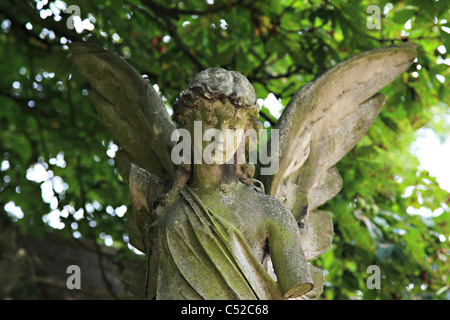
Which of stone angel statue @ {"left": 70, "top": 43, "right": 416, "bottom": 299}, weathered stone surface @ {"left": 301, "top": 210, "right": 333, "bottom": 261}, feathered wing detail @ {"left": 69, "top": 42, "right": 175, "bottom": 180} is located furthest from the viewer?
weathered stone surface @ {"left": 301, "top": 210, "right": 333, "bottom": 261}

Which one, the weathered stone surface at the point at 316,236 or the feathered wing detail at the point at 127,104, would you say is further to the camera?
the weathered stone surface at the point at 316,236

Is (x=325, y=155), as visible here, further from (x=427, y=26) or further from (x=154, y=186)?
(x=427, y=26)

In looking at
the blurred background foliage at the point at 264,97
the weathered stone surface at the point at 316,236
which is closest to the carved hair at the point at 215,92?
the weathered stone surface at the point at 316,236

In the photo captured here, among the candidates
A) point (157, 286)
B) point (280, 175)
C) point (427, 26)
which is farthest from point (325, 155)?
point (427, 26)

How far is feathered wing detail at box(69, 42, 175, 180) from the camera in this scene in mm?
4230

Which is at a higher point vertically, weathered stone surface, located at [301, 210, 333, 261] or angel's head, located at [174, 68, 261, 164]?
angel's head, located at [174, 68, 261, 164]

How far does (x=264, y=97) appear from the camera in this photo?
6609 millimetres

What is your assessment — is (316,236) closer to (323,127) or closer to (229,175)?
(323,127)

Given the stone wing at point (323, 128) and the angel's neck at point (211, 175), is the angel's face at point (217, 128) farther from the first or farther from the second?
the stone wing at point (323, 128)

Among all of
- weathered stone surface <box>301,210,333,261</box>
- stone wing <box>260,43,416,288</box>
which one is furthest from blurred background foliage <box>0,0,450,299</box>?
weathered stone surface <box>301,210,333,261</box>

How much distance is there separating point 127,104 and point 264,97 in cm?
238

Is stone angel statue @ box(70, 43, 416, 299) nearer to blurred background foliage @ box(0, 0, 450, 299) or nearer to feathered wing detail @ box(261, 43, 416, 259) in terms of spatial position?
feathered wing detail @ box(261, 43, 416, 259)

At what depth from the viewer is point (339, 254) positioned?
6.67m

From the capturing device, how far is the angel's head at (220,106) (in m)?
3.39
